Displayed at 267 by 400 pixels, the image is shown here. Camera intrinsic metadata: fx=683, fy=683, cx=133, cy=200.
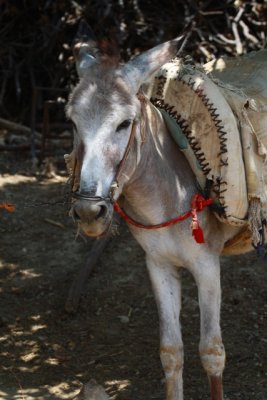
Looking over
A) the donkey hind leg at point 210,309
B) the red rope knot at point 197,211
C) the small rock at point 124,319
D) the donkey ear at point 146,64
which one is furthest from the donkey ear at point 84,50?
the small rock at point 124,319

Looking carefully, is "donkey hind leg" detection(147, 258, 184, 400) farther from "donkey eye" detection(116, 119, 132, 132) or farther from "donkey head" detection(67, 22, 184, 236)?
"donkey eye" detection(116, 119, 132, 132)

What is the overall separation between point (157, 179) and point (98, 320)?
211 cm

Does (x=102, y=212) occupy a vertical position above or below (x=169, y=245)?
above

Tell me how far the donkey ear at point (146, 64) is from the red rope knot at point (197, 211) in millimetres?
752

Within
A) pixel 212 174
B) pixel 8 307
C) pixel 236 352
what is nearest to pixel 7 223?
pixel 8 307

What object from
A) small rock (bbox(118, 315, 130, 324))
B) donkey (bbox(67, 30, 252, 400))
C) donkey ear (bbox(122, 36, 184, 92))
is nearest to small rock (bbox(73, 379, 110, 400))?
donkey (bbox(67, 30, 252, 400))

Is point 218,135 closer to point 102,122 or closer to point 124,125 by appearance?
point 124,125

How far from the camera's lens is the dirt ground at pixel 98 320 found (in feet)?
14.9

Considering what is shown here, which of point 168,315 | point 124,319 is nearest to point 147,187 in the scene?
point 168,315

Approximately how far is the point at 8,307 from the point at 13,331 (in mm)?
371

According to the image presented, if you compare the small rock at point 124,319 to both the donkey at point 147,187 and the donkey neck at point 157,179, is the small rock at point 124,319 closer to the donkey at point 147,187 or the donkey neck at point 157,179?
the donkey at point 147,187

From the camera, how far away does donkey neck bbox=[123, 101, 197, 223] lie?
3561mm

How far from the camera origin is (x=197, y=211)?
3.65 m

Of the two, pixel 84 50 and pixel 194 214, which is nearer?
pixel 84 50
